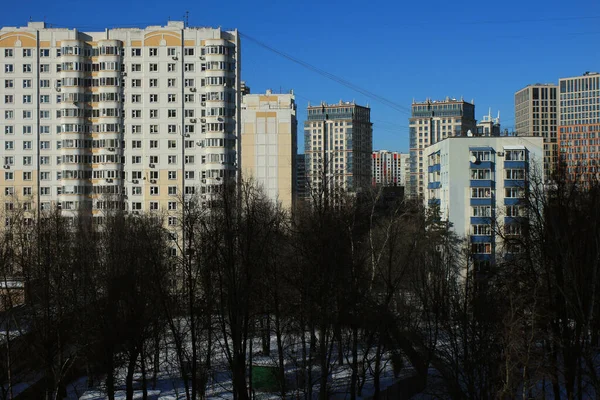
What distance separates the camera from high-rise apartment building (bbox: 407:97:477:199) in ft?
405

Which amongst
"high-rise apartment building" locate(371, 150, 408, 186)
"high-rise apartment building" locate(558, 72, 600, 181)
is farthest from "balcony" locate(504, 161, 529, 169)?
"high-rise apartment building" locate(371, 150, 408, 186)

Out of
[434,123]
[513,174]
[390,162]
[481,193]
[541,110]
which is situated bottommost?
[481,193]

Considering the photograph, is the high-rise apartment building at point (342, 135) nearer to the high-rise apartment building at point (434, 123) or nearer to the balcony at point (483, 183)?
the high-rise apartment building at point (434, 123)

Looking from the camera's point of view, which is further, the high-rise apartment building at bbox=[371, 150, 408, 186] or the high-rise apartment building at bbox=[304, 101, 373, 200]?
the high-rise apartment building at bbox=[371, 150, 408, 186]

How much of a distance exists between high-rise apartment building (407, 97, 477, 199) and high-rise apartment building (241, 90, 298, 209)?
194 ft

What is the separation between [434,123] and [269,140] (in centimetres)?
6889

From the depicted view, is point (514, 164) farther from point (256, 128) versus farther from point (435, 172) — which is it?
point (256, 128)

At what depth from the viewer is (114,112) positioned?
48.7 m

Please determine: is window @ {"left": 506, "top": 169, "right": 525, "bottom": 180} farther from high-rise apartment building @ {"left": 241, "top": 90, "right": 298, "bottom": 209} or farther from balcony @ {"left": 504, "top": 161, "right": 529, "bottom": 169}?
high-rise apartment building @ {"left": 241, "top": 90, "right": 298, "bottom": 209}

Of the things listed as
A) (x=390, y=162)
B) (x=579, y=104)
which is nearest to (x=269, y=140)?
(x=579, y=104)

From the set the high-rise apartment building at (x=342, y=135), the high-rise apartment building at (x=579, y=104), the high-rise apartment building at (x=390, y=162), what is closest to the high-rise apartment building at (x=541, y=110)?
the high-rise apartment building at (x=579, y=104)

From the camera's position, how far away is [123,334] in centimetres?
2022

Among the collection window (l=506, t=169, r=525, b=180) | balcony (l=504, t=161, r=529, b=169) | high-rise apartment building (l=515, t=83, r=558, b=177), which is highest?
high-rise apartment building (l=515, t=83, r=558, b=177)

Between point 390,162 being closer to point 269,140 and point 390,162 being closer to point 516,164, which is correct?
point 269,140
